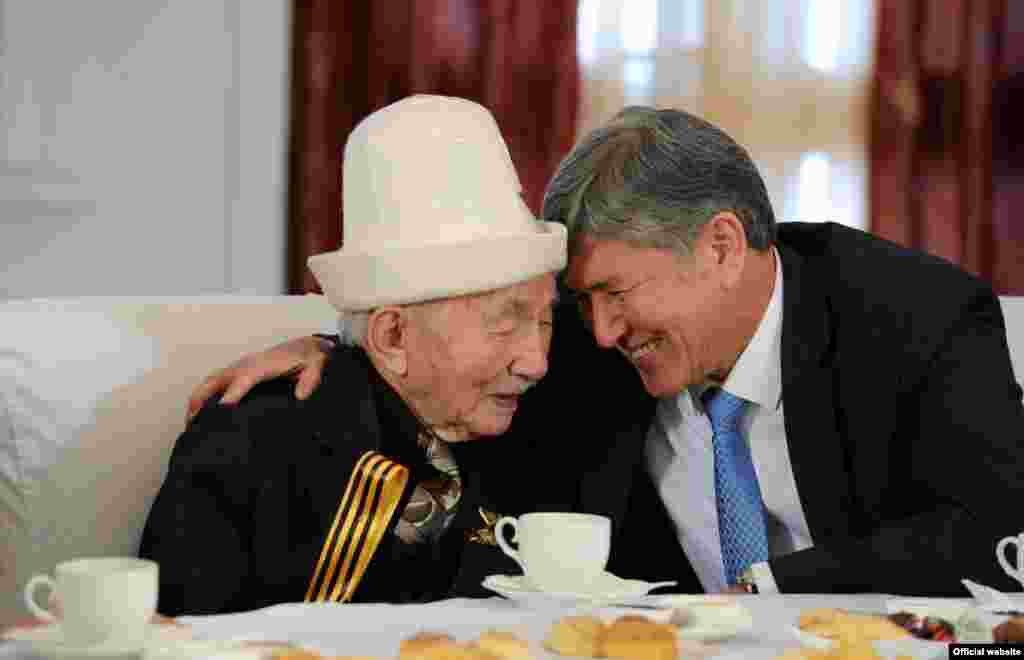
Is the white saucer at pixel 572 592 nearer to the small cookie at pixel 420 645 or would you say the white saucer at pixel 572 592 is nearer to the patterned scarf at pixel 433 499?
the small cookie at pixel 420 645

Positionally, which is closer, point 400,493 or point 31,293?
point 400,493

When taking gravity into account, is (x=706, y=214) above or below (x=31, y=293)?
above

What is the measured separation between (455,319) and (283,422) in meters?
0.28

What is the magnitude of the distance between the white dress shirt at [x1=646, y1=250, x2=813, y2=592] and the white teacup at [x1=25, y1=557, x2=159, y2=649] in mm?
1444

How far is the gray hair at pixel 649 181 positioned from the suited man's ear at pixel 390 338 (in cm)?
36

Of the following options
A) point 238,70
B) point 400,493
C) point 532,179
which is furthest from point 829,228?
point 238,70

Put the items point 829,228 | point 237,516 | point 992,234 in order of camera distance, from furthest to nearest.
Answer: point 992,234 → point 829,228 → point 237,516

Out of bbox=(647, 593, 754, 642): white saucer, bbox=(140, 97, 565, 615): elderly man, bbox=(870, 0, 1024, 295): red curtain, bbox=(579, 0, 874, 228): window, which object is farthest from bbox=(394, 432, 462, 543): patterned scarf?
bbox=(870, 0, 1024, 295): red curtain

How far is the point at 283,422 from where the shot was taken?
215 centimetres

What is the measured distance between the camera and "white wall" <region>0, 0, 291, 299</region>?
5.22 metres

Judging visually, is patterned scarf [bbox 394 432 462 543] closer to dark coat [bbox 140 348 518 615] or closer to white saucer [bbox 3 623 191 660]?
dark coat [bbox 140 348 518 615]

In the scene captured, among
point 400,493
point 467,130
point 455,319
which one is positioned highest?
point 467,130

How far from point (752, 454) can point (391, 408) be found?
2.24 feet

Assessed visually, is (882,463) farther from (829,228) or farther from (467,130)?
(467,130)
